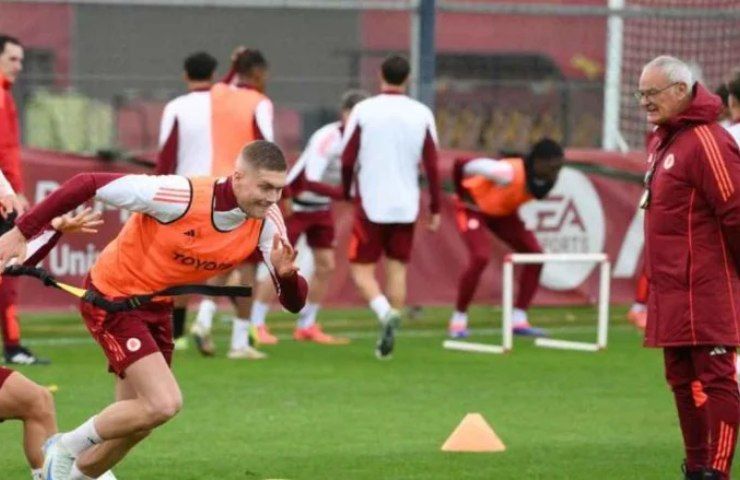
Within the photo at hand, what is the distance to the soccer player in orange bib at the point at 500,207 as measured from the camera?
51.0 ft

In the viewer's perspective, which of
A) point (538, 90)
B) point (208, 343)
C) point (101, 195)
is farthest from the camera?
point (538, 90)

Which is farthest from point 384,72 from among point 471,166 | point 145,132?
Answer: point 145,132

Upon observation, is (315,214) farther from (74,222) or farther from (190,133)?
(74,222)

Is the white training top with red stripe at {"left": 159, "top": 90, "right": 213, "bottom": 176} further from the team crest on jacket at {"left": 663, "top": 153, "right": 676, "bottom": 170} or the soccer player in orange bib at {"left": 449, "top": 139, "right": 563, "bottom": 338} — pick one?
the team crest on jacket at {"left": 663, "top": 153, "right": 676, "bottom": 170}

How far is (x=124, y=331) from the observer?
27.7 feet

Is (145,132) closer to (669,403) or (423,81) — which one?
(423,81)

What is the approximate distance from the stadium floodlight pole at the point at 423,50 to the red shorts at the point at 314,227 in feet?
5.53

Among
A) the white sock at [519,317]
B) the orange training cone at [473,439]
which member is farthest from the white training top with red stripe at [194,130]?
the orange training cone at [473,439]

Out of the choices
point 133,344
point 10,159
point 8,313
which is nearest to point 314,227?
point 8,313

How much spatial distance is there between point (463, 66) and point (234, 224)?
14187mm

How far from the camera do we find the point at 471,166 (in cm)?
1552

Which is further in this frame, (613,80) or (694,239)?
(613,80)

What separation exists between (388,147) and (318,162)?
689mm

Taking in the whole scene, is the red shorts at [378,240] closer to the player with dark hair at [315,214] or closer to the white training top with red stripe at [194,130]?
the player with dark hair at [315,214]
